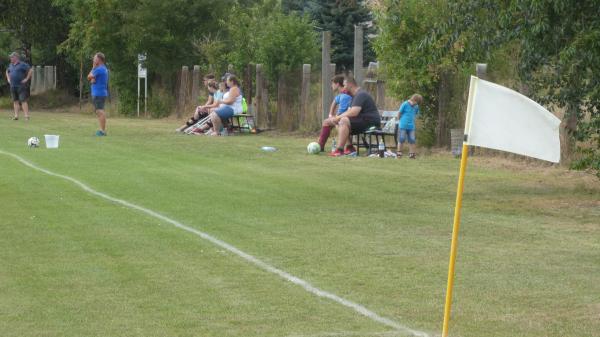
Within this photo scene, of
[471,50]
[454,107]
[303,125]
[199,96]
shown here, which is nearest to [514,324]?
[471,50]

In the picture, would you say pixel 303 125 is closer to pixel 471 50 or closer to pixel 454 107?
pixel 454 107

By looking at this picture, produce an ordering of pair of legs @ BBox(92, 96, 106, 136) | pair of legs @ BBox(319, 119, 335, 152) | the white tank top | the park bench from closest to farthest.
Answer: the park bench, pair of legs @ BBox(319, 119, 335, 152), pair of legs @ BBox(92, 96, 106, 136), the white tank top

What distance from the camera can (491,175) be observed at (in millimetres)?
19156

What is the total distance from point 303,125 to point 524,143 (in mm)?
23578

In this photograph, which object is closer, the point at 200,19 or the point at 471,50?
the point at 471,50

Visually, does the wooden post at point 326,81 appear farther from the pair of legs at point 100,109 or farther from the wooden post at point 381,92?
the pair of legs at point 100,109

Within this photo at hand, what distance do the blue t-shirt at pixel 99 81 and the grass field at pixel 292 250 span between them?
8.33 metres

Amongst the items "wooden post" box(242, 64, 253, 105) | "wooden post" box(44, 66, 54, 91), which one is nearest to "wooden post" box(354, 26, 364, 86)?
"wooden post" box(242, 64, 253, 105)

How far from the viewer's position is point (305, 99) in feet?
102

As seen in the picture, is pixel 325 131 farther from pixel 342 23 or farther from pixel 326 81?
pixel 342 23

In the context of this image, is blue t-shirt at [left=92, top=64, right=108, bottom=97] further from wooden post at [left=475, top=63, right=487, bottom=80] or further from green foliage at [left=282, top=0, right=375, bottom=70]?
green foliage at [left=282, top=0, right=375, bottom=70]

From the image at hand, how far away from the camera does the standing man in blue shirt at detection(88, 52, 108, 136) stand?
28016 mm

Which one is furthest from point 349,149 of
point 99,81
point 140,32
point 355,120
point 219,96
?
point 140,32

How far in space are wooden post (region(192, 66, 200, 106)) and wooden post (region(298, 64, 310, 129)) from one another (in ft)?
25.5
